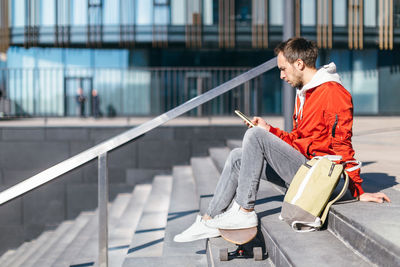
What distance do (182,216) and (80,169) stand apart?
12.9ft

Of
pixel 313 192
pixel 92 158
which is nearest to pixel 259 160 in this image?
pixel 313 192

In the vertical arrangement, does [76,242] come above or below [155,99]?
below

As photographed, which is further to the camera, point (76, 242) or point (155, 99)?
point (155, 99)

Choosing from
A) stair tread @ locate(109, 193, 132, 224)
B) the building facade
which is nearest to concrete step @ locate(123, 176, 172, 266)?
stair tread @ locate(109, 193, 132, 224)

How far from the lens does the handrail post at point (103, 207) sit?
8.76 feet

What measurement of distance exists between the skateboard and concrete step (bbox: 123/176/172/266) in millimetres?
856

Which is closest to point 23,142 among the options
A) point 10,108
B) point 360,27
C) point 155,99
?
point 10,108

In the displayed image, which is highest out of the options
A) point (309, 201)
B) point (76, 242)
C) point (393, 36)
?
point (393, 36)

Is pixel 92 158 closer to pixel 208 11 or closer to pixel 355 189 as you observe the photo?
pixel 355 189

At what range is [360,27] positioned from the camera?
1523cm

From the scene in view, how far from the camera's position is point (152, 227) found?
12.8 feet

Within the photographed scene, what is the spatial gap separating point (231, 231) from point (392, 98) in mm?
17058

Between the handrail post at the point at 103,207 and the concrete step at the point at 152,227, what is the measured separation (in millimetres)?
263

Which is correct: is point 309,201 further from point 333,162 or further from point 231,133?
point 231,133
